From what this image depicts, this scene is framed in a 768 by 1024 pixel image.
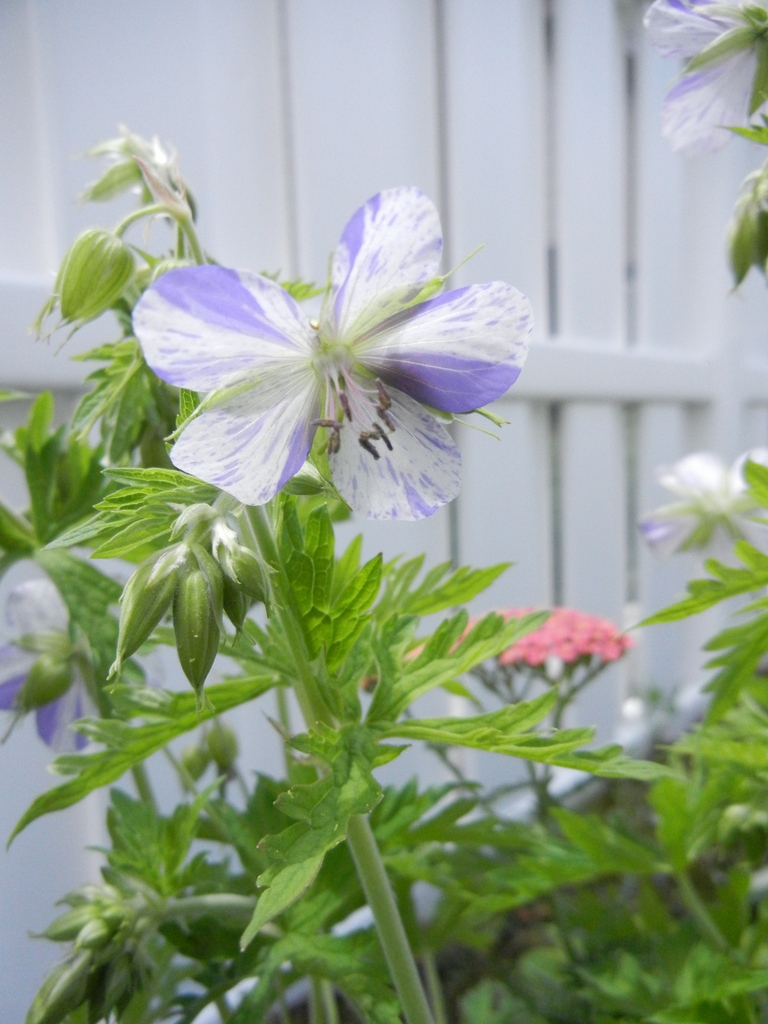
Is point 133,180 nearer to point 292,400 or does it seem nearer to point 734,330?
point 292,400

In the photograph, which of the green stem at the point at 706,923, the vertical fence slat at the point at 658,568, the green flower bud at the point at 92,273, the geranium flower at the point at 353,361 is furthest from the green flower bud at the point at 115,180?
the vertical fence slat at the point at 658,568

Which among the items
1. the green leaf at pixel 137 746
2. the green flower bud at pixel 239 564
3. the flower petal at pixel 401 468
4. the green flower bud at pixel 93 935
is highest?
the flower petal at pixel 401 468

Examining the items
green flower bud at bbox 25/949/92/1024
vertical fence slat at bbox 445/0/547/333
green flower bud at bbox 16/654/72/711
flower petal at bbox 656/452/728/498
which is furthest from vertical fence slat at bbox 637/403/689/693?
green flower bud at bbox 25/949/92/1024

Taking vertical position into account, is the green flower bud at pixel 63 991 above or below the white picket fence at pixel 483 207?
below

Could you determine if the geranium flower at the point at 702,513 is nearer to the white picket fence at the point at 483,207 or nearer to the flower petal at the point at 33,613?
the white picket fence at the point at 483,207

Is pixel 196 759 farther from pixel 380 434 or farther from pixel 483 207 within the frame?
pixel 483 207

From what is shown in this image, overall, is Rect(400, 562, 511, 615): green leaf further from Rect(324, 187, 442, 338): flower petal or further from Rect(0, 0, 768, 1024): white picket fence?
Rect(0, 0, 768, 1024): white picket fence

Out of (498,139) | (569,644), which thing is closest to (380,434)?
(569,644)
